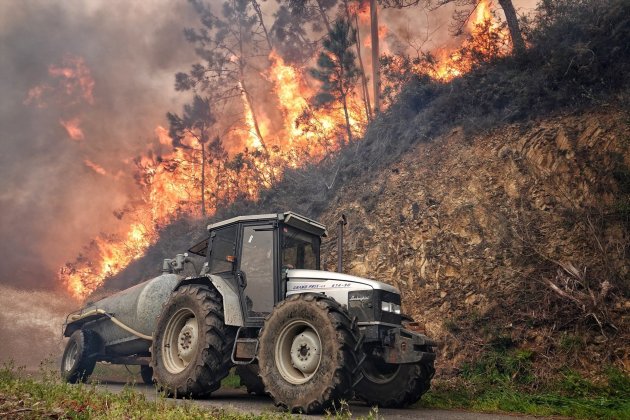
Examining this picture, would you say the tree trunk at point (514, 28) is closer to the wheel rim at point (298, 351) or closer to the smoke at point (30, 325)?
the wheel rim at point (298, 351)

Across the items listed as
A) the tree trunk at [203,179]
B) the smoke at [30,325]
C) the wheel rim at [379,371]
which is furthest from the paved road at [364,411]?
the tree trunk at [203,179]

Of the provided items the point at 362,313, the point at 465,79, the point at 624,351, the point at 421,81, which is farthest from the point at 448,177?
the point at 362,313

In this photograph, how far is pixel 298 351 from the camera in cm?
717

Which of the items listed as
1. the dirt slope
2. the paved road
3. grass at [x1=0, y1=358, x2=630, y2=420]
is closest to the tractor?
the paved road

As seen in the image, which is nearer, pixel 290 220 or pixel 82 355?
pixel 290 220

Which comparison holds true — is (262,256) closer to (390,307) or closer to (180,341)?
(180,341)

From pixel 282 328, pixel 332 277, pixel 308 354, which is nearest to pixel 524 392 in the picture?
pixel 332 277

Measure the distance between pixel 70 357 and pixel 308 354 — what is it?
8.10m

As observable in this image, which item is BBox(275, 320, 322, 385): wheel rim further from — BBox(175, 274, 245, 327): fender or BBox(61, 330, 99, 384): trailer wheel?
BBox(61, 330, 99, 384): trailer wheel

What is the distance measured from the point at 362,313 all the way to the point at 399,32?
26571 millimetres

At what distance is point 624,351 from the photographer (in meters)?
8.33

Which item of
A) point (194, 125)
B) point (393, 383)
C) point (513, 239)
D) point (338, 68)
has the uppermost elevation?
point (194, 125)

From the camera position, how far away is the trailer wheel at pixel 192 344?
7.72 meters

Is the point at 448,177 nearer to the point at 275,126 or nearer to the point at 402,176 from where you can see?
the point at 402,176
